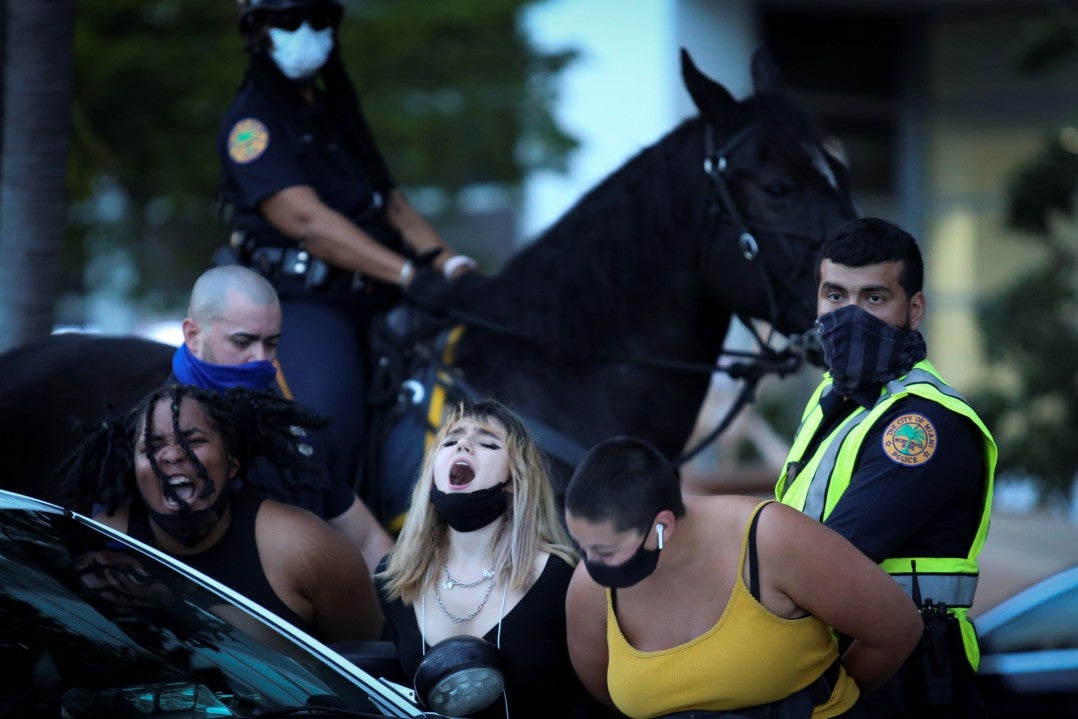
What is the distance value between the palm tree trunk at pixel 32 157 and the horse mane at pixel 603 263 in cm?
200

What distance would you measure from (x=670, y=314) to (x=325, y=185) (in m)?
1.40

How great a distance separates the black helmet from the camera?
4906mm

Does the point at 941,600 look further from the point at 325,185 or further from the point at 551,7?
the point at 551,7

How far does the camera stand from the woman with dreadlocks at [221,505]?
133 inches

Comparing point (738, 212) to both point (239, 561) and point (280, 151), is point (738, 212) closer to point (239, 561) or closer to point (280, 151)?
point (280, 151)

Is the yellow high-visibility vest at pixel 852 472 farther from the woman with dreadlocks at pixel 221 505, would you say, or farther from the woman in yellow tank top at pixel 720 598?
the woman with dreadlocks at pixel 221 505

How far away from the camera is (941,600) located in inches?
118

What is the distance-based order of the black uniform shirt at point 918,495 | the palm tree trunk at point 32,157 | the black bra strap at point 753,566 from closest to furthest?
1. the black bra strap at point 753,566
2. the black uniform shirt at point 918,495
3. the palm tree trunk at point 32,157

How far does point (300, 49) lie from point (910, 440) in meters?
2.93

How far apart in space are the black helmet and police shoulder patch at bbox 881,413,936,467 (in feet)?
9.50

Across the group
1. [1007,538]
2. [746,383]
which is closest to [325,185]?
[746,383]

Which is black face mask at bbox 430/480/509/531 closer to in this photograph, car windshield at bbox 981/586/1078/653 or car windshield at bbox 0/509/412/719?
car windshield at bbox 0/509/412/719

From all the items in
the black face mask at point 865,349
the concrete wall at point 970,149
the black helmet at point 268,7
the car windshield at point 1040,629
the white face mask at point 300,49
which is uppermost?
the concrete wall at point 970,149

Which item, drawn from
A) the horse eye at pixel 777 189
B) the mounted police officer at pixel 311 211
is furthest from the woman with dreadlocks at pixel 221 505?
the horse eye at pixel 777 189
